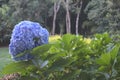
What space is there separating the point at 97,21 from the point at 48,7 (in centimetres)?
311

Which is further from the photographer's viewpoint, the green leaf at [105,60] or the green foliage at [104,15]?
the green foliage at [104,15]

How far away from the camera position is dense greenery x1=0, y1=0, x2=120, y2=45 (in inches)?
638

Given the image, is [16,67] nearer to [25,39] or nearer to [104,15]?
[25,39]

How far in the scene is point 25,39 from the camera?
145 centimetres

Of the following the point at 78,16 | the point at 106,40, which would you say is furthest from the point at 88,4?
the point at 106,40

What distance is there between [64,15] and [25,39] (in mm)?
17692

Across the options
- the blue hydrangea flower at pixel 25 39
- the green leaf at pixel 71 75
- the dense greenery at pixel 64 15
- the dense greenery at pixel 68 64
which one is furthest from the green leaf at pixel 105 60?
the dense greenery at pixel 64 15

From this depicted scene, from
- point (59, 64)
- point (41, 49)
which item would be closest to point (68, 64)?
point (59, 64)

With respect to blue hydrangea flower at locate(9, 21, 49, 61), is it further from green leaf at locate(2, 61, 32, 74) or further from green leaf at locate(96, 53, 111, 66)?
green leaf at locate(96, 53, 111, 66)

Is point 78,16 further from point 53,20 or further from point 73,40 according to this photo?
point 73,40

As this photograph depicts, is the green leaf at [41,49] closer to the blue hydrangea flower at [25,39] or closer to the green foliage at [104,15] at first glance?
the blue hydrangea flower at [25,39]

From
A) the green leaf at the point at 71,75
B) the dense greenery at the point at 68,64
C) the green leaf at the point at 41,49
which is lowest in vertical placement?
the green leaf at the point at 71,75

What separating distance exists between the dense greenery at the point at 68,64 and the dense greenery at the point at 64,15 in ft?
45.4

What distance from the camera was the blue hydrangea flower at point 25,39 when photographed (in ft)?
4.75
